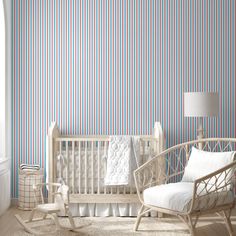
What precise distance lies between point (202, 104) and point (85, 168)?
1176 millimetres

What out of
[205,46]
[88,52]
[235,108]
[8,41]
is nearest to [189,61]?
[205,46]

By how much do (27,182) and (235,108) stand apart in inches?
85.0

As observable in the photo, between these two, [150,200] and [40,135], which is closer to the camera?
[150,200]

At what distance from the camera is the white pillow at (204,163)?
3463 millimetres

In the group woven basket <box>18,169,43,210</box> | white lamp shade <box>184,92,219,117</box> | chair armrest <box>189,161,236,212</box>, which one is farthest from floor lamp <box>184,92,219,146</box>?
woven basket <box>18,169,43,210</box>

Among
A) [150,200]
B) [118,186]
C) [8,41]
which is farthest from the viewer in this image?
[8,41]

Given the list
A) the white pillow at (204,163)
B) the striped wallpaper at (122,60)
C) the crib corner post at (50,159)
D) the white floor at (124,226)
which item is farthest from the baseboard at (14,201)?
the white pillow at (204,163)

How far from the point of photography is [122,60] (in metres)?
4.51

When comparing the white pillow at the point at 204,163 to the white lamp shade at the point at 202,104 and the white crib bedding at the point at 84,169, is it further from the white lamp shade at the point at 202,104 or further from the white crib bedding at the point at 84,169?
the white crib bedding at the point at 84,169

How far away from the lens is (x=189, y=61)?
14.8 feet

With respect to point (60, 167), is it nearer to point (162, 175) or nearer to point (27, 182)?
point (27, 182)

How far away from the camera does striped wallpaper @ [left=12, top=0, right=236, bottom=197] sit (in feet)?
14.8

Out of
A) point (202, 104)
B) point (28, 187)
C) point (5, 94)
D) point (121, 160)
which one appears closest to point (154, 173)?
point (121, 160)

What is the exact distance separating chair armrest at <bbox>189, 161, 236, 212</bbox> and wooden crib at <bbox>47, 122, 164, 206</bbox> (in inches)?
30.3
